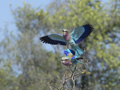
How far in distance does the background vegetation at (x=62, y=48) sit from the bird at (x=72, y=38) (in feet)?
49.9

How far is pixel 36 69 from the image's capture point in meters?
24.7

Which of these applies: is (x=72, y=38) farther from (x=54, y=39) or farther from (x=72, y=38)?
(x=54, y=39)

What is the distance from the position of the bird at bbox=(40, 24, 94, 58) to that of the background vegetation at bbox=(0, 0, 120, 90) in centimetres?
1522

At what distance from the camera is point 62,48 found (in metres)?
23.9

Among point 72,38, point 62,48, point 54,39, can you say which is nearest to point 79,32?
point 72,38

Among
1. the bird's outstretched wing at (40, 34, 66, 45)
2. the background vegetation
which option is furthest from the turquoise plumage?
the background vegetation

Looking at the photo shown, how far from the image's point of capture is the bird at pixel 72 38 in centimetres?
817

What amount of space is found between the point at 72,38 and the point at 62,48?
612 inches

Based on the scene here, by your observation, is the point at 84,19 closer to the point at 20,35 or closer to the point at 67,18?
the point at 67,18

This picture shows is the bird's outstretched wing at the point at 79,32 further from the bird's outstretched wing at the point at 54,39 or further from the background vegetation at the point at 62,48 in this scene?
the background vegetation at the point at 62,48

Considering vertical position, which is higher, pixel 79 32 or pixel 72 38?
pixel 79 32

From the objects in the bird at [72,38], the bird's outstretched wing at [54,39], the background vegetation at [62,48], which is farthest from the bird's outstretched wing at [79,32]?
the background vegetation at [62,48]

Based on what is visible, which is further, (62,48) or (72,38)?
(62,48)

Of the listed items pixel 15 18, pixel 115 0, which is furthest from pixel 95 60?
pixel 15 18
